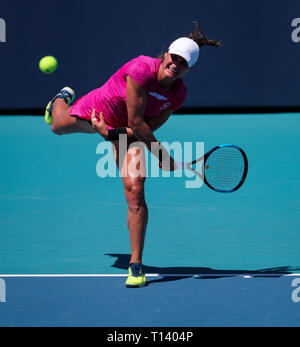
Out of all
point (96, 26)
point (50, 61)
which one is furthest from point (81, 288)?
point (96, 26)

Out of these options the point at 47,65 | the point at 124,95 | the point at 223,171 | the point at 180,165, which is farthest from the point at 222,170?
the point at 47,65

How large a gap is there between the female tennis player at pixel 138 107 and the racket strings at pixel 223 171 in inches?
12.9

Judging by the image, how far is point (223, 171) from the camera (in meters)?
4.89

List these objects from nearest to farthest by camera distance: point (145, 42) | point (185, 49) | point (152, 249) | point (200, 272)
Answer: point (185, 49)
point (200, 272)
point (152, 249)
point (145, 42)

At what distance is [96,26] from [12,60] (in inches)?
70.3

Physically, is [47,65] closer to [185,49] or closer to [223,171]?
[223,171]

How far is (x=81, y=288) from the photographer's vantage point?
4.50 meters

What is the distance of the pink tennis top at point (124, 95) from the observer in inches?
177

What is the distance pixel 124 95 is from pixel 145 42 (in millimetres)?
9978

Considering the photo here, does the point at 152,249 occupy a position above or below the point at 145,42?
below

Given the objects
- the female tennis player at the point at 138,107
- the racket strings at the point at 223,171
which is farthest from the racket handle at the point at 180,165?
the racket strings at the point at 223,171

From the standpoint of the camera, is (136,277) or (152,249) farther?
(152,249)
